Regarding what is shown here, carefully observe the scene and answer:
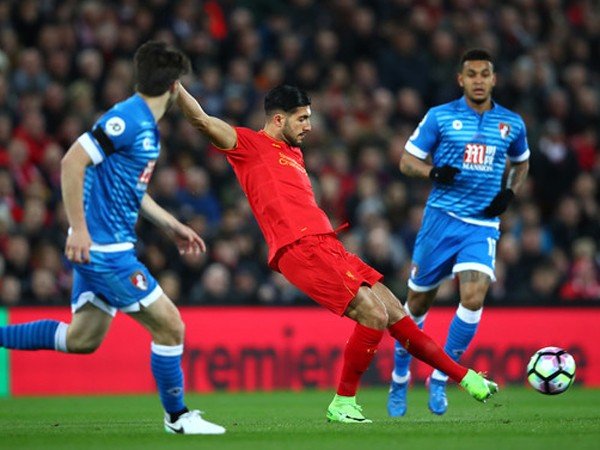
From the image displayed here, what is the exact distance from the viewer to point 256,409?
10.9 m

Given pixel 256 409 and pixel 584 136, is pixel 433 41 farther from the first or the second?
pixel 256 409

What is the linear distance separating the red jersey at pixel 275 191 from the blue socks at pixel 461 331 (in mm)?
1614

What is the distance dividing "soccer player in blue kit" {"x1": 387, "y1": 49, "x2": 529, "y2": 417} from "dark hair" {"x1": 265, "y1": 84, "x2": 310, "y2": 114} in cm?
147

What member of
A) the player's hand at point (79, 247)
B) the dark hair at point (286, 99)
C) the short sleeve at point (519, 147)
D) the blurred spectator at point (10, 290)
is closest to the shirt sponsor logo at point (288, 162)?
the dark hair at point (286, 99)

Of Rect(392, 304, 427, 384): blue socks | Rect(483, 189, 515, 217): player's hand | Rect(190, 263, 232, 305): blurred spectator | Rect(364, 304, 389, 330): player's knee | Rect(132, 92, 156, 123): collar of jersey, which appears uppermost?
Rect(132, 92, 156, 123): collar of jersey

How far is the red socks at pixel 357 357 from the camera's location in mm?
8531

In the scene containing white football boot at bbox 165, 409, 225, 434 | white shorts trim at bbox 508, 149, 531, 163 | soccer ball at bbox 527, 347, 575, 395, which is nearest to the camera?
white football boot at bbox 165, 409, 225, 434

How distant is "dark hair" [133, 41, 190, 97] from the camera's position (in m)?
7.42

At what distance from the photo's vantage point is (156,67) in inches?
293

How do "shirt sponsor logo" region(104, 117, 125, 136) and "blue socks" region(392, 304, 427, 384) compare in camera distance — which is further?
"blue socks" region(392, 304, 427, 384)

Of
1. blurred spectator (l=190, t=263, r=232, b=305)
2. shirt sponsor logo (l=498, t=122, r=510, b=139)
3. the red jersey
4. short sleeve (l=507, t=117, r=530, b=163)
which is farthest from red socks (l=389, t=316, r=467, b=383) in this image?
blurred spectator (l=190, t=263, r=232, b=305)

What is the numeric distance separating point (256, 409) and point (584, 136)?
858cm

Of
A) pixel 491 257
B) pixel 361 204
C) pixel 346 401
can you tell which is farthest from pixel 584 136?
pixel 346 401

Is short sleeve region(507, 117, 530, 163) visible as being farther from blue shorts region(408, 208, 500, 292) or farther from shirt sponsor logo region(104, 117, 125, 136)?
shirt sponsor logo region(104, 117, 125, 136)
